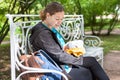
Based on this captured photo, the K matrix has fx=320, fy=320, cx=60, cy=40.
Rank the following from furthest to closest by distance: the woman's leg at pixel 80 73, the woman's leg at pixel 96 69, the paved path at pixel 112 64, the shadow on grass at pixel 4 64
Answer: the shadow on grass at pixel 4 64 < the paved path at pixel 112 64 < the woman's leg at pixel 96 69 < the woman's leg at pixel 80 73

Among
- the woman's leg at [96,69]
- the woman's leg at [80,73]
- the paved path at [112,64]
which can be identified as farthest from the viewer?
the paved path at [112,64]

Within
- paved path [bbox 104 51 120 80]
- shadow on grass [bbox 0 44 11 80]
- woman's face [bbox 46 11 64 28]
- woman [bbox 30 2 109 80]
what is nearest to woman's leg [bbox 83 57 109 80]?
woman [bbox 30 2 109 80]

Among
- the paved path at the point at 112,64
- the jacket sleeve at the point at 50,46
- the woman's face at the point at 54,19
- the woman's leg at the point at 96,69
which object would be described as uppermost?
the woman's face at the point at 54,19

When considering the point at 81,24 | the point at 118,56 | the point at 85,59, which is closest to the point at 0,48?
the point at 118,56

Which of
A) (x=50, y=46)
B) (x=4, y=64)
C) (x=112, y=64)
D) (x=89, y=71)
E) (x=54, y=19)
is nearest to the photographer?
(x=50, y=46)

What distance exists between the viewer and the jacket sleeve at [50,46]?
3.57m

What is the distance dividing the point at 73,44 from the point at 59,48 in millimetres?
389

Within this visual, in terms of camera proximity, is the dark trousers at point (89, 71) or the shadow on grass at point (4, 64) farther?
the shadow on grass at point (4, 64)

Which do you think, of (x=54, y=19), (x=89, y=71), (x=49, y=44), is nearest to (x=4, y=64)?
(x=89, y=71)

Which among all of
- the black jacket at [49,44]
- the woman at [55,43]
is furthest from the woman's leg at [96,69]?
the black jacket at [49,44]

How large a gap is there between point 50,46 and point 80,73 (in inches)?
20.0

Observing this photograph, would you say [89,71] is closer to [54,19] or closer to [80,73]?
[80,73]

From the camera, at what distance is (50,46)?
3.57m

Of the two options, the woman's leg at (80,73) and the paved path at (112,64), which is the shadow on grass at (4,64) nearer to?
the paved path at (112,64)
